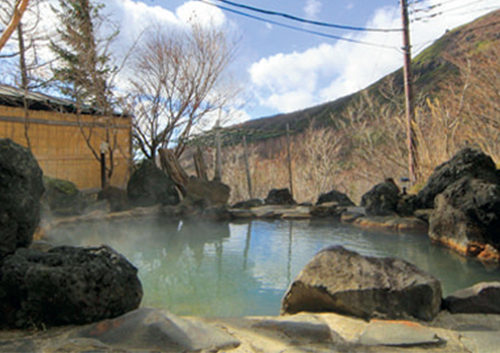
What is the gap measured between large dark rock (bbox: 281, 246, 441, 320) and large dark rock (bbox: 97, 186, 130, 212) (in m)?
5.94

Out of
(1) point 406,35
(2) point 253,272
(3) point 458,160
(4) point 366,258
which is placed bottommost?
(2) point 253,272

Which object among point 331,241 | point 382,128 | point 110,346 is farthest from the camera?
point 382,128

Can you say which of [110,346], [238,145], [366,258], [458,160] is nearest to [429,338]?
[366,258]

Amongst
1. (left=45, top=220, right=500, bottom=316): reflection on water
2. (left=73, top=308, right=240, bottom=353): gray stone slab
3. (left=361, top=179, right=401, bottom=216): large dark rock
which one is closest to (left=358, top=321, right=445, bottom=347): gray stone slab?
(left=73, top=308, right=240, bottom=353): gray stone slab

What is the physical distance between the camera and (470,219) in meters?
4.70

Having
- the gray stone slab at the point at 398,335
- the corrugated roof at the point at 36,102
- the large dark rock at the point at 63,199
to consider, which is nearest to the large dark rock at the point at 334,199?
the large dark rock at the point at 63,199

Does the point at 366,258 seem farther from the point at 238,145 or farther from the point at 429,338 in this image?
the point at 238,145

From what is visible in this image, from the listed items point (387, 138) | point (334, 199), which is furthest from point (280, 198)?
point (387, 138)

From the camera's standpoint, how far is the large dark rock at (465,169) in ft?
17.8

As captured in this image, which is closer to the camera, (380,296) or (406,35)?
(380,296)

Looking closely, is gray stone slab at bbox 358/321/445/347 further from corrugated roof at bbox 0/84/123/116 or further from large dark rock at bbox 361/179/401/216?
corrugated roof at bbox 0/84/123/116

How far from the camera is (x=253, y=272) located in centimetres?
409

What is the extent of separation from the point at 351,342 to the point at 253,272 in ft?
7.37

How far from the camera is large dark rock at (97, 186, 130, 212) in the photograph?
7.80 meters
